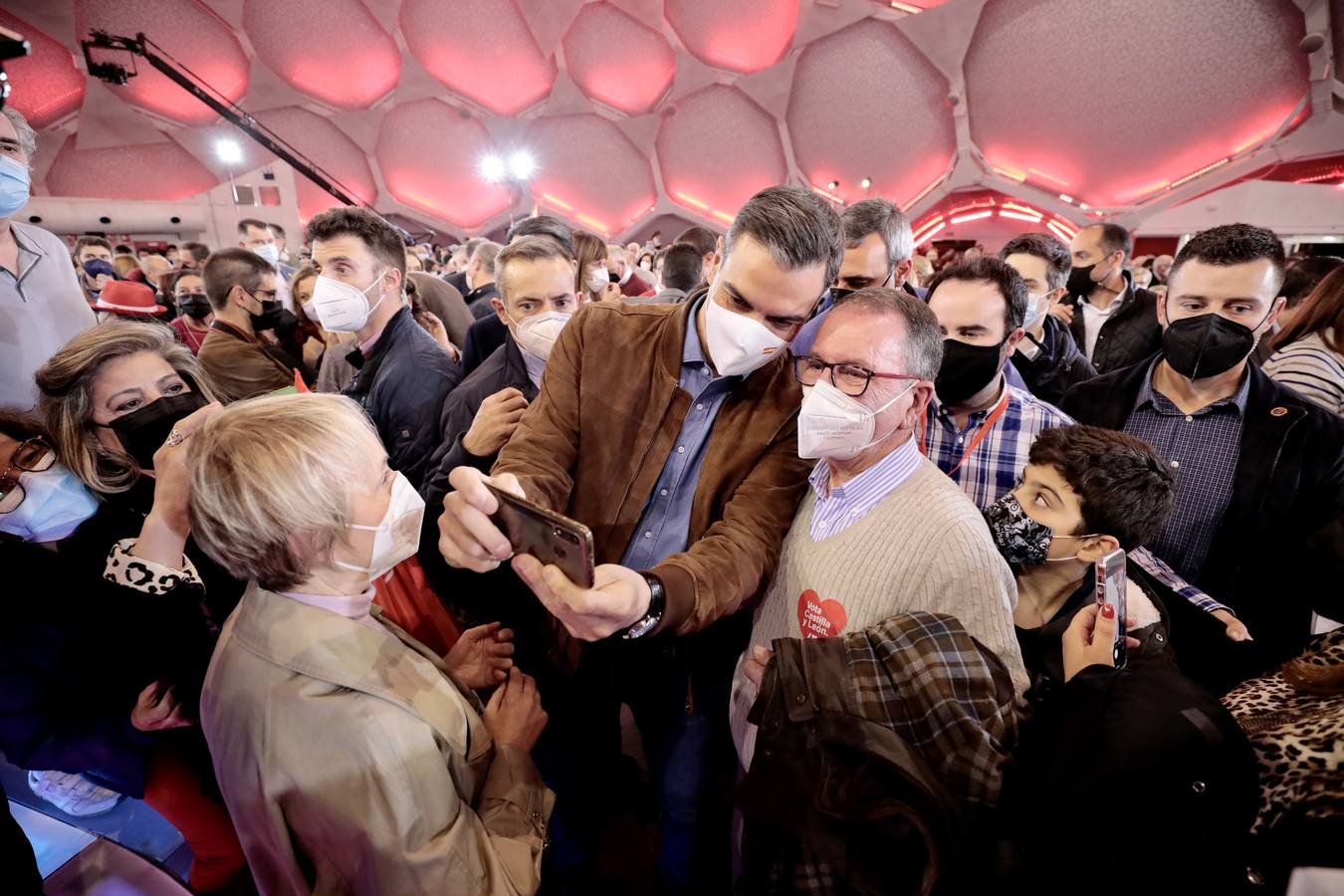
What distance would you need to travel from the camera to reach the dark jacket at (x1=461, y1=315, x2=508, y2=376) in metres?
2.65

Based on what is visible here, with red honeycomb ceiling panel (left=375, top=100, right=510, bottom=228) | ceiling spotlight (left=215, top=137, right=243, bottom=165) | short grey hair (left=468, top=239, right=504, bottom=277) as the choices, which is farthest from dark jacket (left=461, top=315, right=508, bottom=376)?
ceiling spotlight (left=215, top=137, right=243, bottom=165)

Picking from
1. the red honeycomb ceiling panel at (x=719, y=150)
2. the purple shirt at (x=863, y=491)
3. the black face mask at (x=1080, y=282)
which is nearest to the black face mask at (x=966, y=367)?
the purple shirt at (x=863, y=491)

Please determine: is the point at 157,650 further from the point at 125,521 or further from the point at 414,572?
the point at 414,572

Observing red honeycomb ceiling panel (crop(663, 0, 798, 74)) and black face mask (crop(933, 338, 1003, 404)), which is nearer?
black face mask (crop(933, 338, 1003, 404))

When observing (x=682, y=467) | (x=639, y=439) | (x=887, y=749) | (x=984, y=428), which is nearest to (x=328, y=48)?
(x=639, y=439)

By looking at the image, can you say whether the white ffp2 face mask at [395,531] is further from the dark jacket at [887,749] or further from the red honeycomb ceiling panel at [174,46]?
the red honeycomb ceiling panel at [174,46]

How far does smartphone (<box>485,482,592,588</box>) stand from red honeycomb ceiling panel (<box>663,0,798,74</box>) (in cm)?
1849

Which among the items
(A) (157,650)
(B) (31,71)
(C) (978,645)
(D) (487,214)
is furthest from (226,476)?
(B) (31,71)

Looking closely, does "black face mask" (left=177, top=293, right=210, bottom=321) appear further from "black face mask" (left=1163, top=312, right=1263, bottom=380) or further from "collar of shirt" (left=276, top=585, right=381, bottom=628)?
"black face mask" (left=1163, top=312, right=1263, bottom=380)

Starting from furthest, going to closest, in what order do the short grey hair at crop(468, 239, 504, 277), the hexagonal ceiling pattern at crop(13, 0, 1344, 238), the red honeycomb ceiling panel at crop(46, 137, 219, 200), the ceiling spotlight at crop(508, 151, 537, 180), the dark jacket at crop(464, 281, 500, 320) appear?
the ceiling spotlight at crop(508, 151, 537, 180) < the red honeycomb ceiling panel at crop(46, 137, 219, 200) < the hexagonal ceiling pattern at crop(13, 0, 1344, 238) < the short grey hair at crop(468, 239, 504, 277) < the dark jacket at crop(464, 281, 500, 320)

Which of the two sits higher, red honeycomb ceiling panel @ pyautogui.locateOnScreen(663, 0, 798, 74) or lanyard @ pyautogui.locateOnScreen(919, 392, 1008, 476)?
red honeycomb ceiling panel @ pyautogui.locateOnScreen(663, 0, 798, 74)

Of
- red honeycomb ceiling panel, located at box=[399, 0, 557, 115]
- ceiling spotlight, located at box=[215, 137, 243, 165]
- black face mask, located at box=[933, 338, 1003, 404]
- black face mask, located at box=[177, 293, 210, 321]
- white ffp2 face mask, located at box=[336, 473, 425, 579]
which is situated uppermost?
red honeycomb ceiling panel, located at box=[399, 0, 557, 115]

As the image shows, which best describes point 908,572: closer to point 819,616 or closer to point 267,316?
point 819,616

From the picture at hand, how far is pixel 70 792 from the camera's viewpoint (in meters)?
2.20
